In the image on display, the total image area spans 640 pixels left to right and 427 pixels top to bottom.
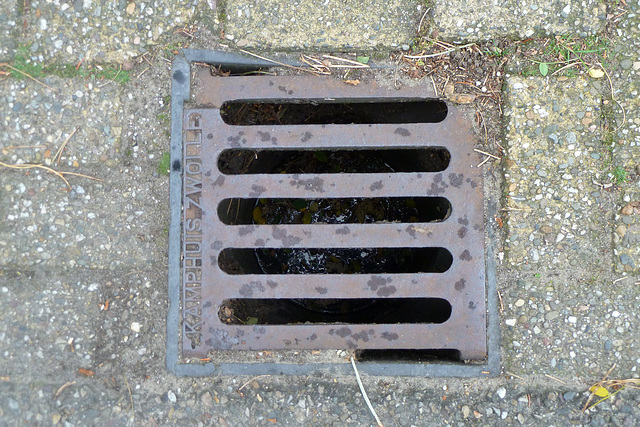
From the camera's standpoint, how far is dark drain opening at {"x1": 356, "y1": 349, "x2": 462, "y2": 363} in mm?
1730

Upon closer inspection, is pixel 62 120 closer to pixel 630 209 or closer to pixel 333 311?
pixel 333 311

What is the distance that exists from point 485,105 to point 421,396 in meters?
1.02

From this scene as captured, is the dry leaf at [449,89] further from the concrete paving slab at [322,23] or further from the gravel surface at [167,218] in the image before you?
the concrete paving slab at [322,23]

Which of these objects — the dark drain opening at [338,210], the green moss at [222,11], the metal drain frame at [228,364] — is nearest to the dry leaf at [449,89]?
the metal drain frame at [228,364]

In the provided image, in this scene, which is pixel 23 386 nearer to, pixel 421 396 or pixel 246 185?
pixel 246 185

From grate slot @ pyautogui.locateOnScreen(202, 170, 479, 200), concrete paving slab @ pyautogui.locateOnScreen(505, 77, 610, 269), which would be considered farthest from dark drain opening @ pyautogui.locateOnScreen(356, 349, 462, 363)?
grate slot @ pyautogui.locateOnScreen(202, 170, 479, 200)

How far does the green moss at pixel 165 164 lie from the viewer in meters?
1.73

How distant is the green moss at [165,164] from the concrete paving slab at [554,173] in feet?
3.85

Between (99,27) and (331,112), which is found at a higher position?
(99,27)

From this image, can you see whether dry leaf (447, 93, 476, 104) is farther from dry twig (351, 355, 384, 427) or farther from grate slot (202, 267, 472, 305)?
dry twig (351, 355, 384, 427)

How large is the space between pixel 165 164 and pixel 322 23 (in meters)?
0.74

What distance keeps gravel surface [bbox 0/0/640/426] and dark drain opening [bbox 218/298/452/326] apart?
0.82 feet

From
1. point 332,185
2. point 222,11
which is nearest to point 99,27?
point 222,11

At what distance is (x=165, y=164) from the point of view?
→ 5.69ft
